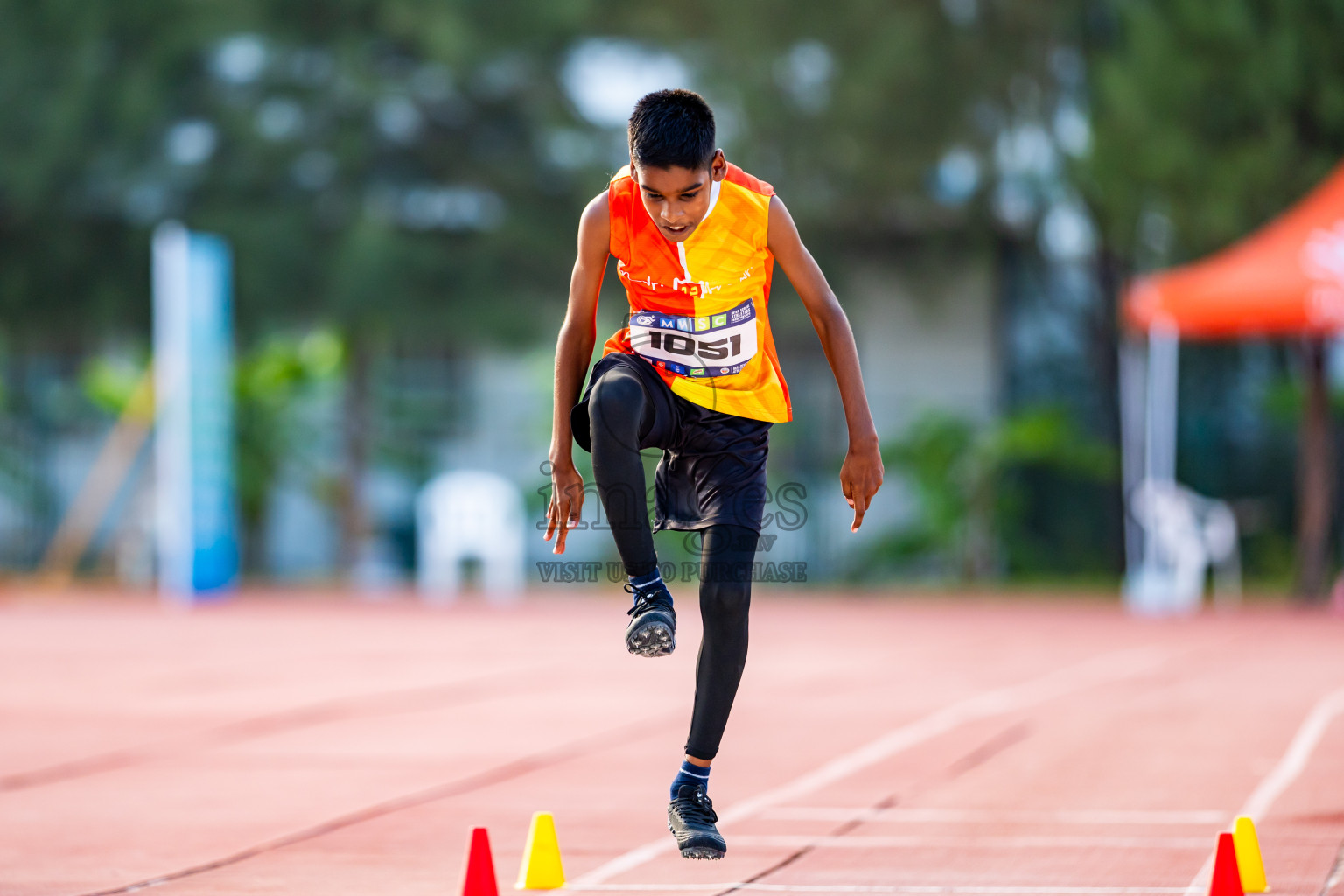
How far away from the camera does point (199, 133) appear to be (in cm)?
2073

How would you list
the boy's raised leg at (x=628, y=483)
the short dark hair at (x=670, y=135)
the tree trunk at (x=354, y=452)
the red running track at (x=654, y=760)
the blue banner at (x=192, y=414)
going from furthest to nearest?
the tree trunk at (x=354, y=452) → the blue banner at (x=192, y=414) → the red running track at (x=654, y=760) → the boy's raised leg at (x=628, y=483) → the short dark hair at (x=670, y=135)

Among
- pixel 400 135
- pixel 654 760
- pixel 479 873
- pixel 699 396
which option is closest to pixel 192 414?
pixel 400 135

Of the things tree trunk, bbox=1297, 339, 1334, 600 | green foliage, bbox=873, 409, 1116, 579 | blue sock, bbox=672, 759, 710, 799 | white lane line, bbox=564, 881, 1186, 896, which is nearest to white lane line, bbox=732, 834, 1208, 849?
white lane line, bbox=564, 881, 1186, 896

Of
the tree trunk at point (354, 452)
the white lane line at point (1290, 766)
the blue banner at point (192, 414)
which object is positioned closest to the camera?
the white lane line at point (1290, 766)

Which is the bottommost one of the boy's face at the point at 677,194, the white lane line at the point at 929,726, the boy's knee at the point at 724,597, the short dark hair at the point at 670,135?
the white lane line at the point at 929,726

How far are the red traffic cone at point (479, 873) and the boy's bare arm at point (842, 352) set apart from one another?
1.34 metres

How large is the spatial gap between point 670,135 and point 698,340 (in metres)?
0.60

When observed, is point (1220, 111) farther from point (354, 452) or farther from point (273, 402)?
point (273, 402)

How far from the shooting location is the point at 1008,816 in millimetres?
6184

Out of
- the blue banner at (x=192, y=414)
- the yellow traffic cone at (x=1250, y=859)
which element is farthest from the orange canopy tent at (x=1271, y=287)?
the yellow traffic cone at (x=1250, y=859)

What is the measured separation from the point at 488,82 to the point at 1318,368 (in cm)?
969

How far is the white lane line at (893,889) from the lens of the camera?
4.79m

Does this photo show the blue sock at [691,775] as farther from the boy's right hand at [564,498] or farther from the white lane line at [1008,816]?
the white lane line at [1008,816]

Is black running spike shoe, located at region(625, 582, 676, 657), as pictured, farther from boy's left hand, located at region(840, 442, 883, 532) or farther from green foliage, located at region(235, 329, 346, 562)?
green foliage, located at region(235, 329, 346, 562)
